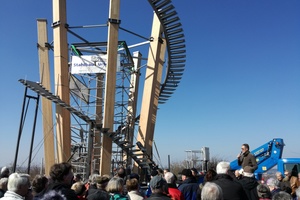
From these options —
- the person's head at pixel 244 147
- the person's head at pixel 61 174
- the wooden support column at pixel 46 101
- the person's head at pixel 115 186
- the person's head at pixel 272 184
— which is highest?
the wooden support column at pixel 46 101

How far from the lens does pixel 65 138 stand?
15.0m

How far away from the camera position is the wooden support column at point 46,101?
599 inches

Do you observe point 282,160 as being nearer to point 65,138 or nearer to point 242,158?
point 242,158

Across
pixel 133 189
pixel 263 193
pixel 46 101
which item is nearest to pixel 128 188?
pixel 133 189

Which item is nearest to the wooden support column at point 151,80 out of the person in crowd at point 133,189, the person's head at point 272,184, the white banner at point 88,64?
the white banner at point 88,64

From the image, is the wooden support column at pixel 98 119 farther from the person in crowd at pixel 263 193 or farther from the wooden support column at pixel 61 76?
the person in crowd at pixel 263 193

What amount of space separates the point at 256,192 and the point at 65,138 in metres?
11.1

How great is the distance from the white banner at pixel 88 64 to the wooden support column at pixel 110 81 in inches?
135

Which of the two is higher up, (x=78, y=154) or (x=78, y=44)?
(x=78, y=44)


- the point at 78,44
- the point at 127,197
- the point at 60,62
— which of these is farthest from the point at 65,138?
the point at 127,197

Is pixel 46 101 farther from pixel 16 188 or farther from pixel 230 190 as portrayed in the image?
pixel 230 190

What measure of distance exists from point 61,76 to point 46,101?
1.62 meters

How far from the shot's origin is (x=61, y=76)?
15.0 meters

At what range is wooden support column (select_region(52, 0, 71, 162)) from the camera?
14992mm
